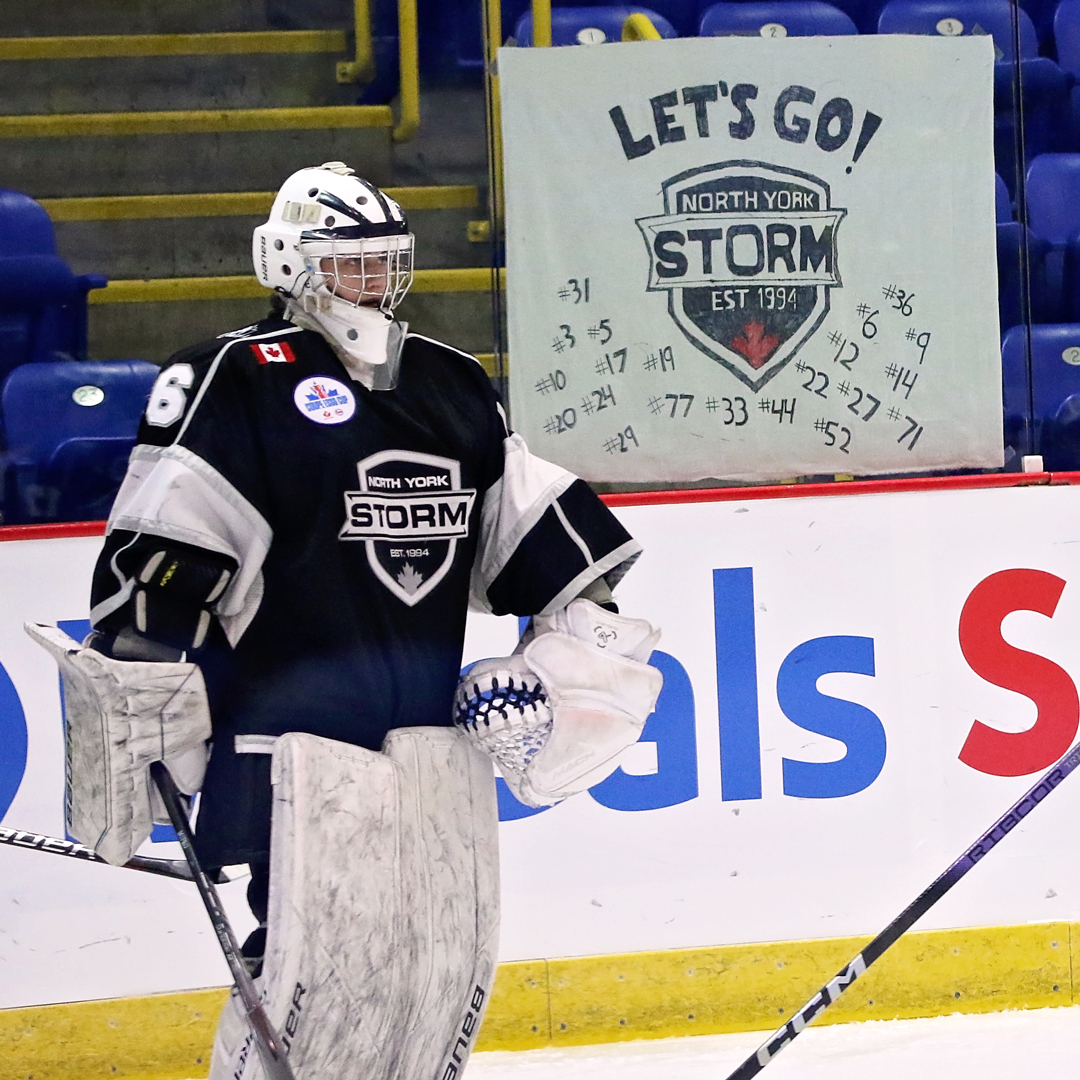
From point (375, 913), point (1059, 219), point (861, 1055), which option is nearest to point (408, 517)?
point (375, 913)

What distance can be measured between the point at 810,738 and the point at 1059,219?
1064 millimetres

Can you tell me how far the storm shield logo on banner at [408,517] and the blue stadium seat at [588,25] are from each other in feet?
4.42

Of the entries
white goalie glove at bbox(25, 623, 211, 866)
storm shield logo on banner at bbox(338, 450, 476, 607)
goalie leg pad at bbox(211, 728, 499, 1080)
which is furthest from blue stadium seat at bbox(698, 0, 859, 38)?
white goalie glove at bbox(25, 623, 211, 866)

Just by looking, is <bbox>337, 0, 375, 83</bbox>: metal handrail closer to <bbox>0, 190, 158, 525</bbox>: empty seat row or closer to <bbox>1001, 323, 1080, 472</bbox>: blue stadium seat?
<bbox>0, 190, 158, 525</bbox>: empty seat row

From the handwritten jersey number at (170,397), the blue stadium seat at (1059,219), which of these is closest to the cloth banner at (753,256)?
the blue stadium seat at (1059,219)

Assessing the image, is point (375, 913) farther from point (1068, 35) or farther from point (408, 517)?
point (1068, 35)

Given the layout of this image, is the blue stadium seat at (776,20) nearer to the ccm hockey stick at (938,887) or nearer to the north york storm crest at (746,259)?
the north york storm crest at (746,259)

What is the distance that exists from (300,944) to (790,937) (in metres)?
1.41

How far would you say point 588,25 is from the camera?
9.57ft

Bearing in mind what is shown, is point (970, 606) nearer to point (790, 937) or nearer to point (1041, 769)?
point (1041, 769)

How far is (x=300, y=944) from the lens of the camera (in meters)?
1.66

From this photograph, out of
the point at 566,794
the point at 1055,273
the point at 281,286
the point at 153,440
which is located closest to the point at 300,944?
the point at 566,794

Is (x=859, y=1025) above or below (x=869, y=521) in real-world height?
below

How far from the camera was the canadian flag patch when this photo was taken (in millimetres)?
1746
